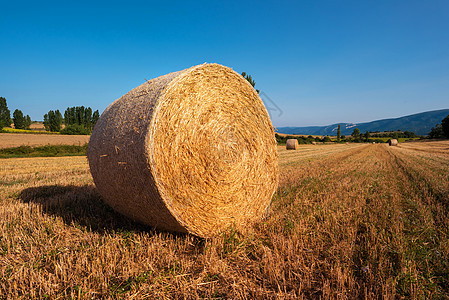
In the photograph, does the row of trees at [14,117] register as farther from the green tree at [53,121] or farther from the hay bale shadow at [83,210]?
the hay bale shadow at [83,210]

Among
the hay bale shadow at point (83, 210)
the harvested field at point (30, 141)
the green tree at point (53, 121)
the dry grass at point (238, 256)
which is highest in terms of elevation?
the green tree at point (53, 121)

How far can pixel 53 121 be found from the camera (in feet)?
220

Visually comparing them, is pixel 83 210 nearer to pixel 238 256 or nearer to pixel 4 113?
pixel 238 256

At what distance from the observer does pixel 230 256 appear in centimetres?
284

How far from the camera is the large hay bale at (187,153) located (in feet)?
9.75

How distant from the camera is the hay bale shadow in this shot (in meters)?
3.64

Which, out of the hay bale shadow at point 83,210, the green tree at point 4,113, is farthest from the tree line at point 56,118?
the hay bale shadow at point 83,210

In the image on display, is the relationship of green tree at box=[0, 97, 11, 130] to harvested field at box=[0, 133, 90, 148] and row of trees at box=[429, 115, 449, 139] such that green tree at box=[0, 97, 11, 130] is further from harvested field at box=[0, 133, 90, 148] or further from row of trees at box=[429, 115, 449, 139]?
row of trees at box=[429, 115, 449, 139]

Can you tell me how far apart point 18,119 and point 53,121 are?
8591mm

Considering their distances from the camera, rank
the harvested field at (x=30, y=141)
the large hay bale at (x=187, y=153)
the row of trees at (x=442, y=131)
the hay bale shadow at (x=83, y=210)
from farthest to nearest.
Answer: the row of trees at (x=442, y=131), the harvested field at (x=30, y=141), the hay bale shadow at (x=83, y=210), the large hay bale at (x=187, y=153)

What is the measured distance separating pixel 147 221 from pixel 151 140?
127 cm

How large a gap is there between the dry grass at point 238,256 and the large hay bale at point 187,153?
38 centimetres

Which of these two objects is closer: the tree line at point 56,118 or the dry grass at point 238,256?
the dry grass at point 238,256

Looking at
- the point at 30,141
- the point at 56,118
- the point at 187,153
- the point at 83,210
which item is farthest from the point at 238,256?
the point at 56,118
